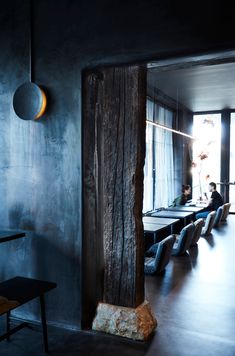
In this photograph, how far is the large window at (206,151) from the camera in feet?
32.3

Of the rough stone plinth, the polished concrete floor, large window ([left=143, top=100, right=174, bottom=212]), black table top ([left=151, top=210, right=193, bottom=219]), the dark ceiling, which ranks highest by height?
Answer: the dark ceiling

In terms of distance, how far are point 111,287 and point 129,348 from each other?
45cm

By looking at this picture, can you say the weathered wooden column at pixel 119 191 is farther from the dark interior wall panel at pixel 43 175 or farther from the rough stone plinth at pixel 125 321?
the dark interior wall panel at pixel 43 175

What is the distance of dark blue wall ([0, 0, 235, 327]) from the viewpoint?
8.07ft

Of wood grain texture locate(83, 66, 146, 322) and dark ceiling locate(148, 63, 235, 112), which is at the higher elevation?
dark ceiling locate(148, 63, 235, 112)

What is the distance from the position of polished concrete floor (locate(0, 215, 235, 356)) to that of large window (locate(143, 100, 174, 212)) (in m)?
2.54

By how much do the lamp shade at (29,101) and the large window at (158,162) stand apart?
4.25 metres

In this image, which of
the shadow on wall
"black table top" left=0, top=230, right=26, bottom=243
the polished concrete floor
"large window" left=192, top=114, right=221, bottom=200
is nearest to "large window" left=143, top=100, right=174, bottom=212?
"large window" left=192, top=114, right=221, bottom=200

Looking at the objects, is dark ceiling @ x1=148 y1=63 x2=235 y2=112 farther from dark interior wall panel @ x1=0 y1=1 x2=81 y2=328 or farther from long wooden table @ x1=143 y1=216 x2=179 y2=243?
dark interior wall panel @ x1=0 y1=1 x2=81 y2=328

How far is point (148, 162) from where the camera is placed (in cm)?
705

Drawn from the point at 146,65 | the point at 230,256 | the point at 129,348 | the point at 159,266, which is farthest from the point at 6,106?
the point at 230,256

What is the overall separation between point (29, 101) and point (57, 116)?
26cm

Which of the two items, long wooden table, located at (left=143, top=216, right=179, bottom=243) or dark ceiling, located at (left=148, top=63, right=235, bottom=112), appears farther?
dark ceiling, located at (left=148, top=63, right=235, bottom=112)

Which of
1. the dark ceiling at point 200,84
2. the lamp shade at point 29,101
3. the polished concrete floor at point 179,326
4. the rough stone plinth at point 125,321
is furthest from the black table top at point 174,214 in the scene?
the lamp shade at point 29,101
